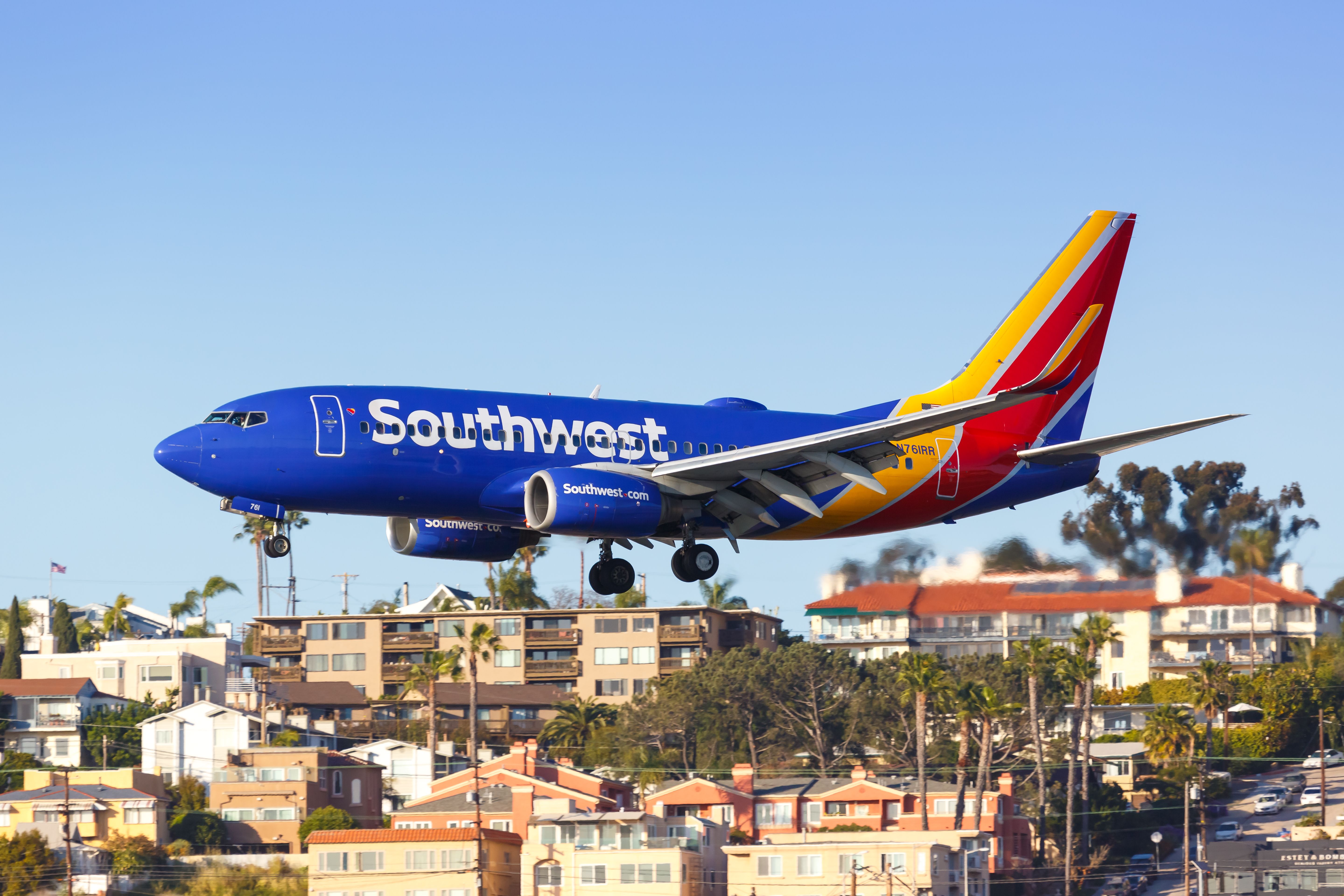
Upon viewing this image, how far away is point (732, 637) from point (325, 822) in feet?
170

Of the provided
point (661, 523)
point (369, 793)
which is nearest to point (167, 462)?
point (661, 523)

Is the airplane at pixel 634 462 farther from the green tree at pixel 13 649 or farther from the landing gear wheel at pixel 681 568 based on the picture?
the green tree at pixel 13 649

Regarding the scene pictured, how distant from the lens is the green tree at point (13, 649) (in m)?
141

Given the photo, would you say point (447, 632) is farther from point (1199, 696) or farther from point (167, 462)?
point (167, 462)

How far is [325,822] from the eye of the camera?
91.1 metres

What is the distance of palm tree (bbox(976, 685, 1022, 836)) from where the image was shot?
95.5 metres

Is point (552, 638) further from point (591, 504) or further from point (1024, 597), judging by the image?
point (591, 504)

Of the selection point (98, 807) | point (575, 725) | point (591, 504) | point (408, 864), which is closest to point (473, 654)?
point (575, 725)

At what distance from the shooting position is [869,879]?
7388 cm

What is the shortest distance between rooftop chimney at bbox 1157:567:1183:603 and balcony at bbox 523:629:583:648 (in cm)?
8090

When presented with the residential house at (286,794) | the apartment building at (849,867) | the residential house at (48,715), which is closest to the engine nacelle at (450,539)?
the apartment building at (849,867)

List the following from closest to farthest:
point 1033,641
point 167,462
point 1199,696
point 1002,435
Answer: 1. point 167,462
2. point 1002,435
3. point 1033,641
4. point 1199,696

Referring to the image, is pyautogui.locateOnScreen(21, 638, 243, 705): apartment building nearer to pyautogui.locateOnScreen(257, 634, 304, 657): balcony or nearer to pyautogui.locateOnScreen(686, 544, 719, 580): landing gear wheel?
pyautogui.locateOnScreen(257, 634, 304, 657): balcony

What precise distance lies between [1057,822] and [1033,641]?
16.7 m
